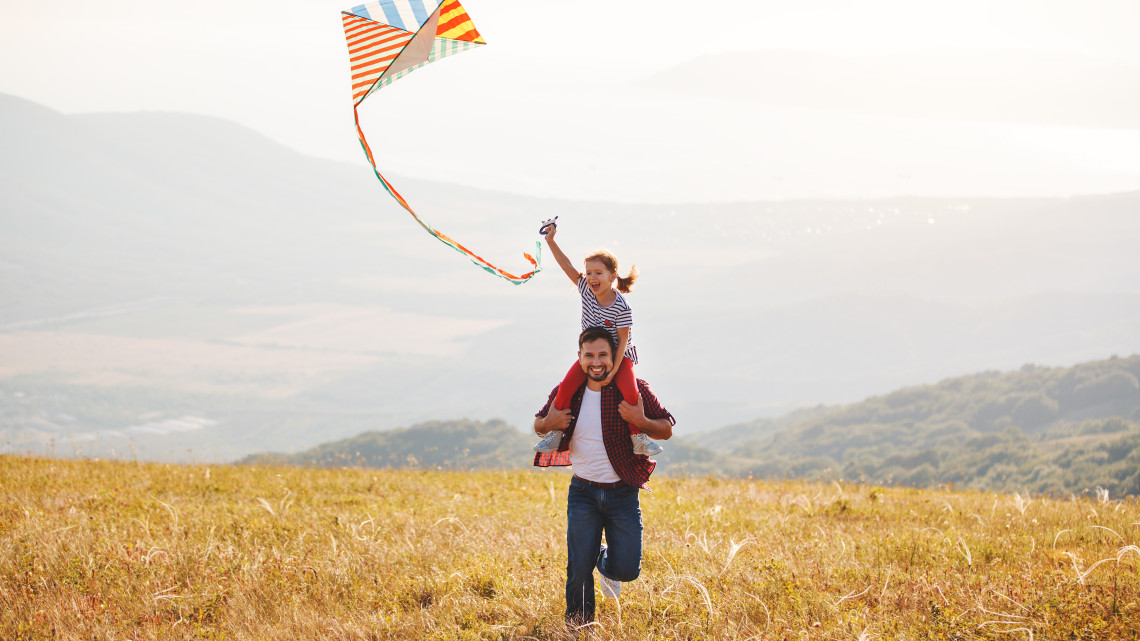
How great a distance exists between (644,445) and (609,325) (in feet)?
3.09

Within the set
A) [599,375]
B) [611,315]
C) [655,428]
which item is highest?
[611,315]

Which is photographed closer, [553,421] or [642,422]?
[642,422]

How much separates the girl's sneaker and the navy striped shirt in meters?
0.79

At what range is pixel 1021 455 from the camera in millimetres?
128750

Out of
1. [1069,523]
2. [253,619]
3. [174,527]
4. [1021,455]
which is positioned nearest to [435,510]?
[174,527]

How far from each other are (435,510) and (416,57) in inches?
244

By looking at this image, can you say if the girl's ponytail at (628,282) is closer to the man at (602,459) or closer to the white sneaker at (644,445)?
the man at (602,459)

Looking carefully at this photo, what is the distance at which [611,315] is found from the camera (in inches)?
244

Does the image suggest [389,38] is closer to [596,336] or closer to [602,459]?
[596,336]

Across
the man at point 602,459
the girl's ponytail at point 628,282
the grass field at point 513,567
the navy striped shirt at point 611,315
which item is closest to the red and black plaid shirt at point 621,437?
the man at point 602,459

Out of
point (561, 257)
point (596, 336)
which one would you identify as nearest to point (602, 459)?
point (596, 336)

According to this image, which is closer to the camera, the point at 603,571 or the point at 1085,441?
the point at 603,571

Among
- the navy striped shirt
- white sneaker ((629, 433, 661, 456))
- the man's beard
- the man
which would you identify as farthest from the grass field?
the navy striped shirt

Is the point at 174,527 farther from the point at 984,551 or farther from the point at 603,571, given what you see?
the point at 984,551
